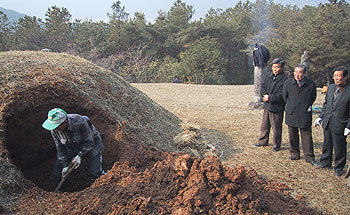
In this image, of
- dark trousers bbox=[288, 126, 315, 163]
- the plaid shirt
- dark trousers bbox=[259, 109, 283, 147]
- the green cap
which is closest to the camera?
the green cap

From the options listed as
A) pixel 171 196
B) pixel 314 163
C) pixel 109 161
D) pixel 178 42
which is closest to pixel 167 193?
pixel 171 196

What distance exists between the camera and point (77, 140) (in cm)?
338

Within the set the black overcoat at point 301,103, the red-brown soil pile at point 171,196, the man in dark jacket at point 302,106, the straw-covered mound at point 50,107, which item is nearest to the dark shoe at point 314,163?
the man in dark jacket at point 302,106

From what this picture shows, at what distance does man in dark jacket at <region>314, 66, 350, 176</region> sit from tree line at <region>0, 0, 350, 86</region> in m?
15.6

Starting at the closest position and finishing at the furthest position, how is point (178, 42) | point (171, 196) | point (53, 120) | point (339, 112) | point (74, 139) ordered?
point (171, 196), point (53, 120), point (74, 139), point (339, 112), point (178, 42)

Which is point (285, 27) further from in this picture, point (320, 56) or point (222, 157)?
point (222, 157)

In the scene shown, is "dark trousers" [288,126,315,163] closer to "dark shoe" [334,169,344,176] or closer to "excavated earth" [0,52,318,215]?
"dark shoe" [334,169,344,176]

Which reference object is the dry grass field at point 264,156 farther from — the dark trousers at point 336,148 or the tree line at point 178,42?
the tree line at point 178,42

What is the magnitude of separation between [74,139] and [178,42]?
22.1 meters

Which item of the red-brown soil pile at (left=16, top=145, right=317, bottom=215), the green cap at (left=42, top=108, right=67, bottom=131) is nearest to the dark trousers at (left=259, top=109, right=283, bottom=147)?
the red-brown soil pile at (left=16, top=145, right=317, bottom=215)

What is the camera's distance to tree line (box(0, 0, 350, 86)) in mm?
18484

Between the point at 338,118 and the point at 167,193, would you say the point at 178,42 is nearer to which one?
the point at 338,118

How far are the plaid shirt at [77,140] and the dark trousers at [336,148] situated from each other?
3284 millimetres

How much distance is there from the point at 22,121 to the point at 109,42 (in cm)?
1987
